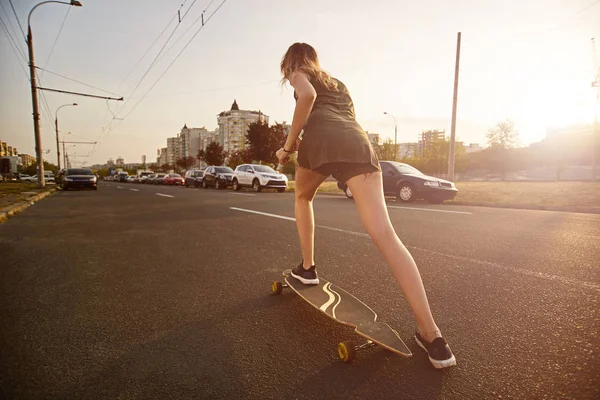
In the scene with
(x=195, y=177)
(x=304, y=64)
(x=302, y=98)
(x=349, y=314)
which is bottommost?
(x=349, y=314)

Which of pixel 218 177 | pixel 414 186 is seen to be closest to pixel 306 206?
pixel 414 186

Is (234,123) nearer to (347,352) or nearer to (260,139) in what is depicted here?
(260,139)

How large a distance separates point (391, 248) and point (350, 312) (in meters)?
0.56

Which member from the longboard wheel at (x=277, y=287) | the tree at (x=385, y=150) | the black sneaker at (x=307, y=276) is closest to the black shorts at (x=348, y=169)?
the black sneaker at (x=307, y=276)

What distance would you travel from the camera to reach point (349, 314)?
209 cm

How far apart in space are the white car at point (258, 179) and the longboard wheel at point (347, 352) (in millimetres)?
18002

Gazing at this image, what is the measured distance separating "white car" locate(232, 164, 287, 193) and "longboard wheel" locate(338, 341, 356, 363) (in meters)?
18.0

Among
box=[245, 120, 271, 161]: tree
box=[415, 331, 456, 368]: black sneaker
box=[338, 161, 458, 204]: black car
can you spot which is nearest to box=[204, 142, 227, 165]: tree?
box=[245, 120, 271, 161]: tree

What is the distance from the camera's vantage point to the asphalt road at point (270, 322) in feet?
5.11

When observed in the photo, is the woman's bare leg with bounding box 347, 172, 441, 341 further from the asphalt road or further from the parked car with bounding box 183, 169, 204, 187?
the parked car with bounding box 183, 169, 204, 187

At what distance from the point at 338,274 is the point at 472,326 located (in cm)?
133

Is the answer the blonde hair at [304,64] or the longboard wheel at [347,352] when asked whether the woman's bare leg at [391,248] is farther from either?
the blonde hair at [304,64]

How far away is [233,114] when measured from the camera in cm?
14288

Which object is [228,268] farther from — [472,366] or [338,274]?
[472,366]
